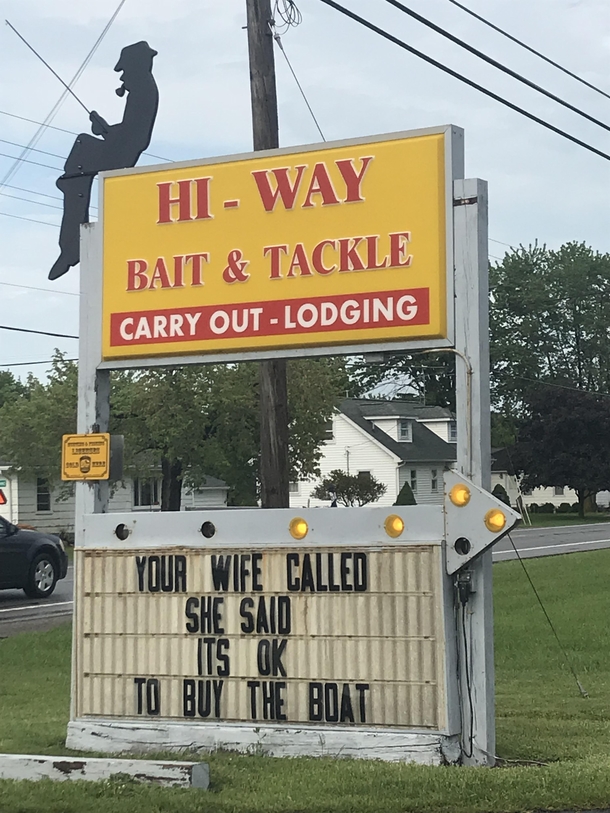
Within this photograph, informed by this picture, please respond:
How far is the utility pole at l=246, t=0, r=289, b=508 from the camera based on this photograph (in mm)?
11234

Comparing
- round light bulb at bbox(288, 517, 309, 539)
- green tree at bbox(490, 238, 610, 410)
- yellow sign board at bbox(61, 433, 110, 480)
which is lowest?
round light bulb at bbox(288, 517, 309, 539)

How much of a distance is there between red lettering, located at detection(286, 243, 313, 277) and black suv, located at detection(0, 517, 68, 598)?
13553mm

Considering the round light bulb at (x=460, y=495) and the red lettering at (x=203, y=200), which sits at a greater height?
the red lettering at (x=203, y=200)

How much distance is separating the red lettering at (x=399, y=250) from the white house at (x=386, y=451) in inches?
2214

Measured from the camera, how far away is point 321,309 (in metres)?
7.63

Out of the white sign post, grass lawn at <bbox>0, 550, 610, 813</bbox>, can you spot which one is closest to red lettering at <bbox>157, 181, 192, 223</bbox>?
the white sign post

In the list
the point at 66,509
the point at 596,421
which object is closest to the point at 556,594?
the point at 66,509

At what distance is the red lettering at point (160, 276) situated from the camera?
808 centimetres

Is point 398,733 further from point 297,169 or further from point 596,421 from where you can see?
point 596,421

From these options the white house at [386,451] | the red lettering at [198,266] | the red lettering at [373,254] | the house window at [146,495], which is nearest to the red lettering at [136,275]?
the red lettering at [198,266]

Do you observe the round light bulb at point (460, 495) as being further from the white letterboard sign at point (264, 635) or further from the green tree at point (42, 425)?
the green tree at point (42, 425)

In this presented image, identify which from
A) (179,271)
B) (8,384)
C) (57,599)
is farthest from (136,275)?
(8,384)

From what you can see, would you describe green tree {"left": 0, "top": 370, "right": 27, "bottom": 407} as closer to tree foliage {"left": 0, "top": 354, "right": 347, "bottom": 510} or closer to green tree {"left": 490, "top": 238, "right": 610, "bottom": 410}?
green tree {"left": 490, "top": 238, "right": 610, "bottom": 410}

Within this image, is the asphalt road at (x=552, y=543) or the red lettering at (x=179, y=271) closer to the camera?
the red lettering at (x=179, y=271)
